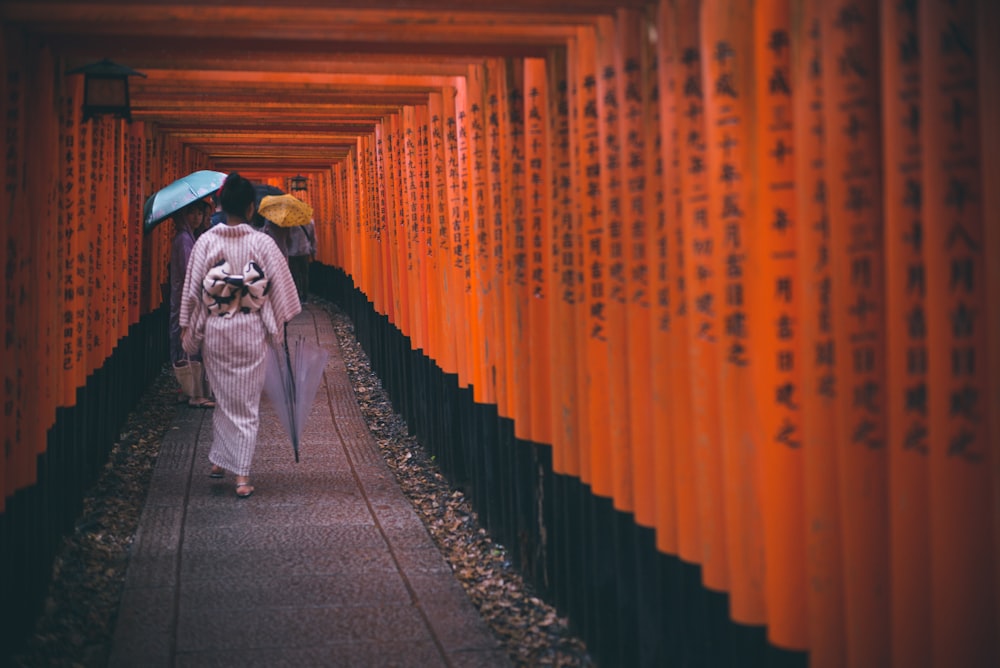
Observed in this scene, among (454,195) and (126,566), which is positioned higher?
(454,195)

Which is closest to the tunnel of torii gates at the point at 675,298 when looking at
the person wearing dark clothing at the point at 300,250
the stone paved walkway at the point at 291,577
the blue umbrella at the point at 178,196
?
the stone paved walkway at the point at 291,577

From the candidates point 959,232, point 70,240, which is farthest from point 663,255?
point 70,240

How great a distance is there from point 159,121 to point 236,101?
2.97 m

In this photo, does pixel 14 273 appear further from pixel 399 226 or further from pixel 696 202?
pixel 399 226

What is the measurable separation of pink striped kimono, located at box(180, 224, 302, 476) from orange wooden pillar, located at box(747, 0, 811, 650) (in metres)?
4.82

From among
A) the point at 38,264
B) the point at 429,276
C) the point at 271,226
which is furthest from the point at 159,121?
the point at 271,226

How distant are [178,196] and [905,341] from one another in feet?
28.7

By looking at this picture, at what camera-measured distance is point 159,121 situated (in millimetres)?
11805

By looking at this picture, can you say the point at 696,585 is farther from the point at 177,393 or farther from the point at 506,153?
the point at 177,393

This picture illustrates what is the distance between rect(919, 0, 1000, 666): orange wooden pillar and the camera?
2430mm

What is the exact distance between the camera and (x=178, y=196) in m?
10.3

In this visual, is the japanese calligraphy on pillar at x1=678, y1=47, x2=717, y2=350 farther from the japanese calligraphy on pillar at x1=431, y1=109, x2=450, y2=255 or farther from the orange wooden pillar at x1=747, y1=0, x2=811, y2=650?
the japanese calligraphy on pillar at x1=431, y1=109, x2=450, y2=255

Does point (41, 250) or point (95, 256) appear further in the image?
point (95, 256)

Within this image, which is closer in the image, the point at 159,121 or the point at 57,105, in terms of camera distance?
the point at 57,105
